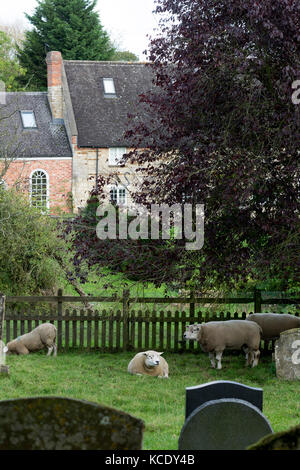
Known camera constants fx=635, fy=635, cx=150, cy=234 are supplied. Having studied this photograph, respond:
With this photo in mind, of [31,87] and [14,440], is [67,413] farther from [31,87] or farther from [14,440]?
[31,87]

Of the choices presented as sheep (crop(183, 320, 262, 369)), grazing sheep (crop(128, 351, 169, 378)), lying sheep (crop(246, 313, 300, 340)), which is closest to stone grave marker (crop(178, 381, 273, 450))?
grazing sheep (crop(128, 351, 169, 378))

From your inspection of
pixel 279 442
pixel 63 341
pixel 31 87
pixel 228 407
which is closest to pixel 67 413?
pixel 279 442

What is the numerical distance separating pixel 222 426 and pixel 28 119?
137ft

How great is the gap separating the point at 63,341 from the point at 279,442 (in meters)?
13.1

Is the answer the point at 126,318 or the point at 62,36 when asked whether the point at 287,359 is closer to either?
the point at 126,318

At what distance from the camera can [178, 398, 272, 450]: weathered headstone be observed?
18.0 feet

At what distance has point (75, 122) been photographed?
4278 centimetres

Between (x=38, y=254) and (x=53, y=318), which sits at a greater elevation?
(x=38, y=254)

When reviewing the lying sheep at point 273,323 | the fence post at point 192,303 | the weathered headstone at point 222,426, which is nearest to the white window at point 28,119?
the fence post at point 192,303

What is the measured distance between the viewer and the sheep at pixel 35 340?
14469mm

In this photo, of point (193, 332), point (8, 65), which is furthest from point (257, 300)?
point (8, 65)

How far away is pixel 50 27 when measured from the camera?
185ft

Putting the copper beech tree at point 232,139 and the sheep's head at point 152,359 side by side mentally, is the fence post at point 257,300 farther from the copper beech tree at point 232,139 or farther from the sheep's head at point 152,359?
the sheep's head at point 152,359

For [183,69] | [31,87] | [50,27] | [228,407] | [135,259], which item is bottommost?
[228,407]
